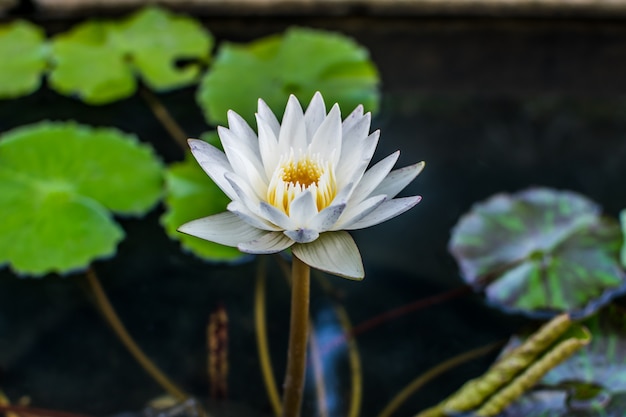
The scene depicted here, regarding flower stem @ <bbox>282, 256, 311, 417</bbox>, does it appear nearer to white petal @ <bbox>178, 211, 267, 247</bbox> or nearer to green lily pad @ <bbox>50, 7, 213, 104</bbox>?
white petal @ <bbox>178, 211, 267, 247</bbox>

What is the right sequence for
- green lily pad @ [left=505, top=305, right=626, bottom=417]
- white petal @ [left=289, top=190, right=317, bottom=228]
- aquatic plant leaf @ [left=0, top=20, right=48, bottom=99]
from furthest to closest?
aquatic plant leaf @ [left=0, top=20, right=48, bottom=99], green lily pad @ [left=505, top=305, right=626, bottom=417], white petal @ [left=289, top=190, right=317, bottom=228]

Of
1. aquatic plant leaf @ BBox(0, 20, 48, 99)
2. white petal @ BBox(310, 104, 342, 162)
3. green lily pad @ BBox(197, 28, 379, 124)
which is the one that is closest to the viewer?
white petal @ BBox(310, 104, 342, 162)

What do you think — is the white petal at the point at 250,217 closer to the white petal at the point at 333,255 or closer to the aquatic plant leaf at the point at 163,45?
the white petal at the point at 333,255

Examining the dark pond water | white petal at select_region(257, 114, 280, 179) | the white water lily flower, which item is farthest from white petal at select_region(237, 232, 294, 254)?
the dark pond water

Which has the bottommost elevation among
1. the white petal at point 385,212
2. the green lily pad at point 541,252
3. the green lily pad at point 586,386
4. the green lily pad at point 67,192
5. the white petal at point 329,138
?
the green lily pad at point 586,386

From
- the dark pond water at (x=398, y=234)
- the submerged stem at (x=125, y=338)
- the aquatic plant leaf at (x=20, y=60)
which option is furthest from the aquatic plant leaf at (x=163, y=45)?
the submerged stem at (x=125, y=338)

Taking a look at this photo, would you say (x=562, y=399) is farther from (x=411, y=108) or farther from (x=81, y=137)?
(x=81, y=137)
